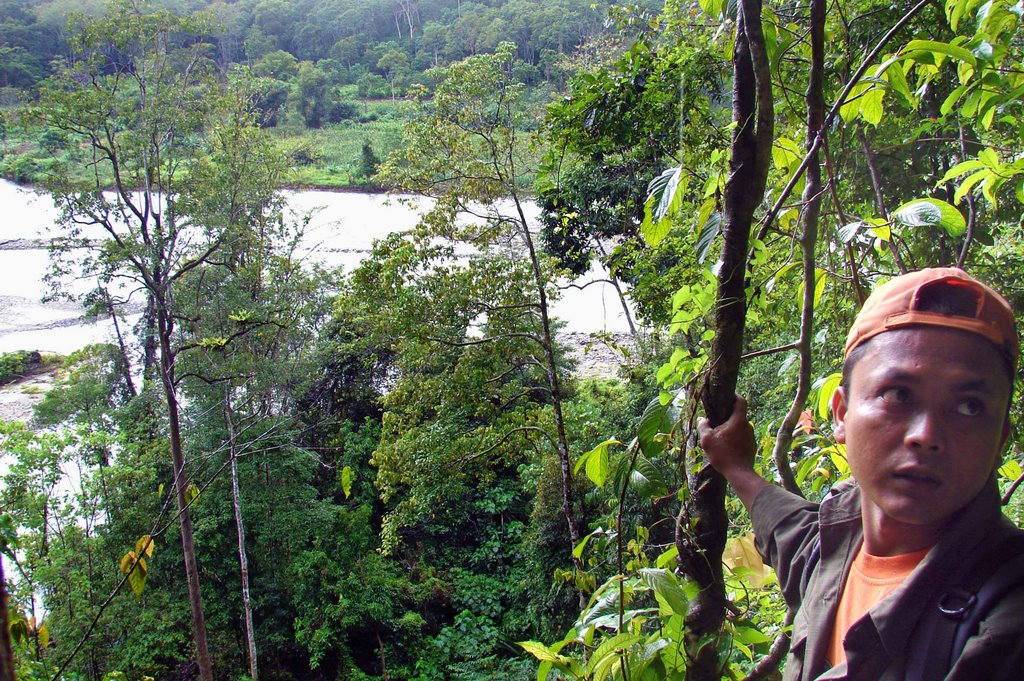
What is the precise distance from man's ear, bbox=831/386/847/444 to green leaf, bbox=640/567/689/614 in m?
0.25

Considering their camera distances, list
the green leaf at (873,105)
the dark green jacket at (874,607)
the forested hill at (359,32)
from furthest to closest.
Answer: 1. the forested hill at (359,32)
2. the green leaf at (873,105)
3. the dark green jacket at (874,607)

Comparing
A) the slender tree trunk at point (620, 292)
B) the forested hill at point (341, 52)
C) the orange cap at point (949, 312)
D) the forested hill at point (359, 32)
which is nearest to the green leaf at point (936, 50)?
the orange cap at point (949, 312)

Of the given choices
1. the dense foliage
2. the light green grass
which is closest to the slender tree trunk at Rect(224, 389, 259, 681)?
the dense foliage

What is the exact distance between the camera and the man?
0.62 metres

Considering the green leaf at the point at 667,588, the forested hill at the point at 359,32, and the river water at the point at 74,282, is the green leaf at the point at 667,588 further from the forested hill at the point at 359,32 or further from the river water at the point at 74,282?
the forested hill at the point at 359,32

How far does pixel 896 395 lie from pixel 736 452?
11.9 inches

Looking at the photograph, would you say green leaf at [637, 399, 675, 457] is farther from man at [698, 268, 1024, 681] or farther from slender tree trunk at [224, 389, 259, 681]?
slender tree trunk at [224, 389, 259, 681]

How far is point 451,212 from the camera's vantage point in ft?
20.6

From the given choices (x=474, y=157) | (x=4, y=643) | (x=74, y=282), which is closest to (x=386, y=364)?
Result: (x=474, y=157)

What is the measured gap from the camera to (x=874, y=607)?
63 cm

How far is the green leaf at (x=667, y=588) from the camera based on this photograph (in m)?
0.84

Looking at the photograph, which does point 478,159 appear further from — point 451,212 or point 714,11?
point 714,11

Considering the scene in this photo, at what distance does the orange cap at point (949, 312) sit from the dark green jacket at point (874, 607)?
0.14 meters

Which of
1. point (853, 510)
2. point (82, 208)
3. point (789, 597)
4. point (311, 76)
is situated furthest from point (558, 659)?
point (311, 76)
